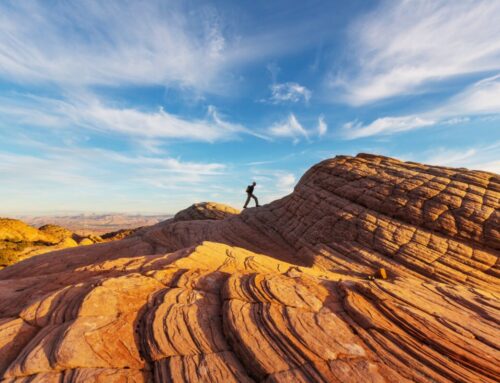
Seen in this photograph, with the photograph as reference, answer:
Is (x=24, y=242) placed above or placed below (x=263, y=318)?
below

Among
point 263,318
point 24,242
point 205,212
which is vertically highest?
point 205,212

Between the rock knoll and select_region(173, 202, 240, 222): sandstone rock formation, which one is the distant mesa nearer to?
select_region(173, 202, 240, 222): sandstone rock formation

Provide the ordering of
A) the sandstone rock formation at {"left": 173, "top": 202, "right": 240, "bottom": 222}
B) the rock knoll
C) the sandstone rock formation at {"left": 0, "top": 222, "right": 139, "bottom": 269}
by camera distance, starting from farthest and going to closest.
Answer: the sandstone rock formation at {"left": 173, "top": 202, "right": 240, "bottom": 222} < the sandstone rock formation at {"left": 0, "top": 222, "right": 139, "bottom": 269} < the rock knoll

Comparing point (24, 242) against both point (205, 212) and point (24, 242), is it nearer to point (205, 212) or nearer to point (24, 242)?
point (24, 242)

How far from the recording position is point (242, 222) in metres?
30.0

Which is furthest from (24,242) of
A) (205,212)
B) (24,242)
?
(205,212)

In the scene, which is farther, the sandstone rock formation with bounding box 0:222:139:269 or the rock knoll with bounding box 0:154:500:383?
the sandstone rock formation with bounding box 0:222:139:269

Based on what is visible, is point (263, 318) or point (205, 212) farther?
point (205, 212)

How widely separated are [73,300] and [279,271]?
10369 mm

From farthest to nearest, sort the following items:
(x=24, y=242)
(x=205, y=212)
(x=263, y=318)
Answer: (x=205, y=212) → (x=24, y=242) → (x=263, y=318)

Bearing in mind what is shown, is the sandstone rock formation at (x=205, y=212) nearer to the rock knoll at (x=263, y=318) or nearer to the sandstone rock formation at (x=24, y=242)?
the sandstone rock formation at (x=24, y=242)

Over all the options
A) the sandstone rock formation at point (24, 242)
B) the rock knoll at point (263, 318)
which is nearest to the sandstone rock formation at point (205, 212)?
the sandstone rock formation at point (24, 242)

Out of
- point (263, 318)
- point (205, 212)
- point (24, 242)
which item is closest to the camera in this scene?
point (263, 318)

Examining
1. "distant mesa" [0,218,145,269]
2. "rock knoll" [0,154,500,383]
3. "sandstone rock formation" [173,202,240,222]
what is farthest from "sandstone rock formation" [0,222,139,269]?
"rock knoll" [0,154,500,383]
